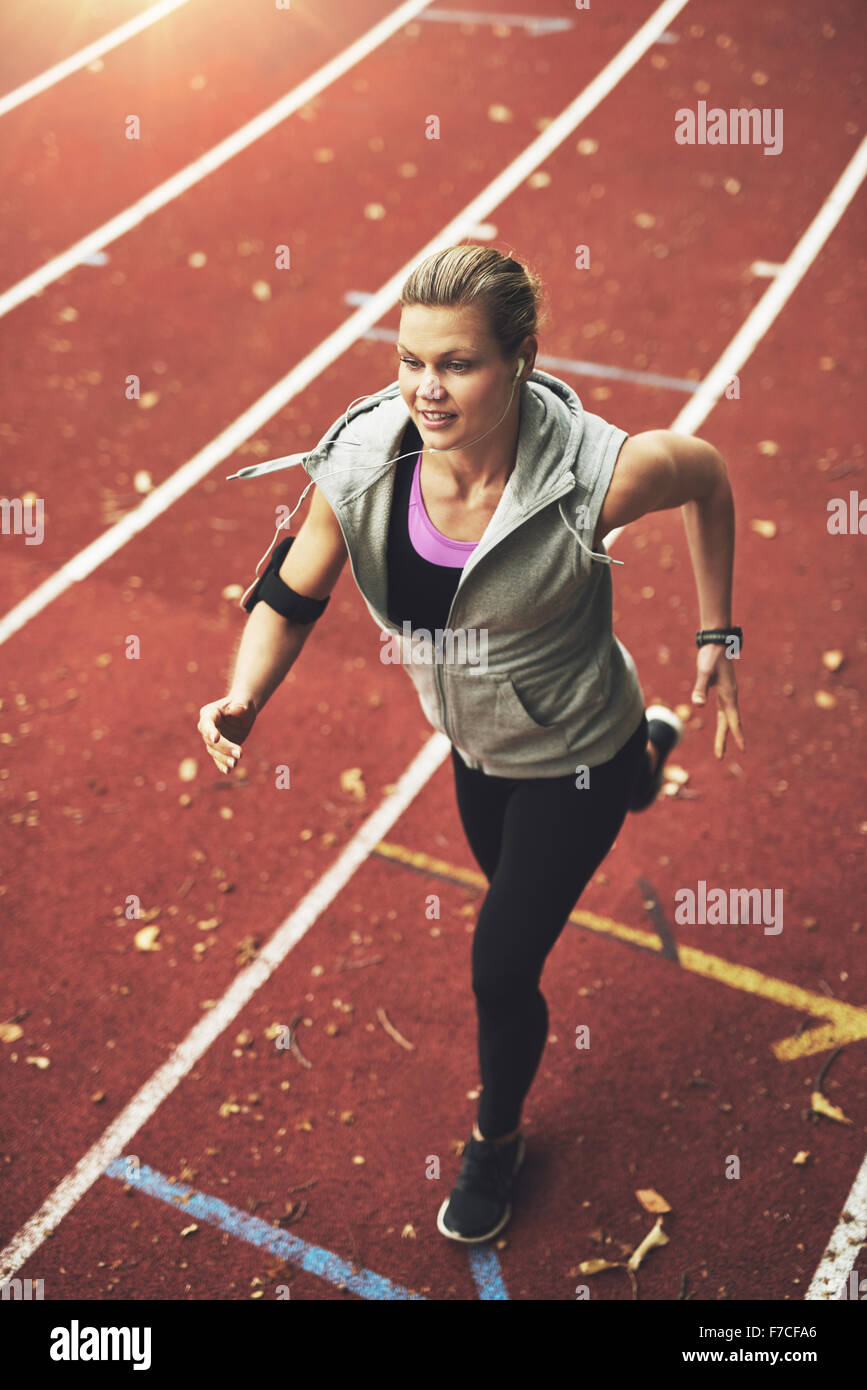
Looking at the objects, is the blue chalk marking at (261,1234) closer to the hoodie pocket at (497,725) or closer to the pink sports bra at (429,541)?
the hoodie pocket at (497,725)

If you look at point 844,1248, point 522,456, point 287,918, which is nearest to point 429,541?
point 522,456

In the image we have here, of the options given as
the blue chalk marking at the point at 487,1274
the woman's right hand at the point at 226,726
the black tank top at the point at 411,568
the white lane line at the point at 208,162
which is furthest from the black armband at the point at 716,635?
the white lane line at the point at 208,162

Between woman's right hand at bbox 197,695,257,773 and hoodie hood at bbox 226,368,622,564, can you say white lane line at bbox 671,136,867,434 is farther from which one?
woman's right hand at bbox 197,695,257,773

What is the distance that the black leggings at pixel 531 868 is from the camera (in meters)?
3.26

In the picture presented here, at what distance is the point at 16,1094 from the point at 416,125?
987 cm

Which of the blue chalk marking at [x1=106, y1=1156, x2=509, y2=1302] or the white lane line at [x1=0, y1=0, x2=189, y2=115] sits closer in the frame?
the blue chalk marking at [x1=106, y1=1156, x2=509, y2=1302]

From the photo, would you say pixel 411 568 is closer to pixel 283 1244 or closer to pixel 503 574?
pixel 503 574

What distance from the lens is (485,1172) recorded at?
391 centimetres

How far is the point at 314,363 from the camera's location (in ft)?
27.5

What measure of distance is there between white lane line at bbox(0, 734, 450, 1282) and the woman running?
1530 millimetres

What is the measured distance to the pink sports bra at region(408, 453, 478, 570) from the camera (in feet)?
9.77

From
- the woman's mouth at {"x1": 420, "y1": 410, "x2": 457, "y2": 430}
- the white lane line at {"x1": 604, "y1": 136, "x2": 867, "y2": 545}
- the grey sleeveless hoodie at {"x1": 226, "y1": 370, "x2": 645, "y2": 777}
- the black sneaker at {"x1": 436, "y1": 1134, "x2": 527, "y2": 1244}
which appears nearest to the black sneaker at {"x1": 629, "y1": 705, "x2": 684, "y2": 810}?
the grey sleeveless hoodie at {"x1": 226, "y1": 370, "x2": 645, "y2": 777}

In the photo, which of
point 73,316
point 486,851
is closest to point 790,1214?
point 486,851

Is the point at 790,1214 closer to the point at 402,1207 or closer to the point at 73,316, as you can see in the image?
the point at 402,1207
